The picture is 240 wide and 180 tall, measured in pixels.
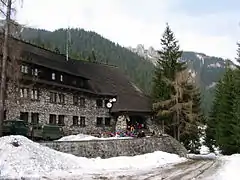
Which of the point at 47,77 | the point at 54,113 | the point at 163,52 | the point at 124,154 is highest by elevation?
the point at 163,52

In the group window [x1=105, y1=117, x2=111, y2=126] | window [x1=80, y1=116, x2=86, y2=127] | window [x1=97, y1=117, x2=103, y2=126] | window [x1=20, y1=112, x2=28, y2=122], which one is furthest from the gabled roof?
window [x1=20, y1=112, x2=28, y2=122]

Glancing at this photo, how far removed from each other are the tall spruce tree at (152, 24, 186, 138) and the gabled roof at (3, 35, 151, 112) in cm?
268

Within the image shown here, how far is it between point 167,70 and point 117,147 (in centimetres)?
2139

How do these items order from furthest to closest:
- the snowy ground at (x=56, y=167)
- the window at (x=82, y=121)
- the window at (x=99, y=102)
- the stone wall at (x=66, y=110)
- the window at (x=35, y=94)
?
the window at (x=99, y=102)
the window at (x=82, y=121)
the window at (x=35, y=94)
the stone wall at (x=66, y=110)
the snowy ground at (x=56, y=167)

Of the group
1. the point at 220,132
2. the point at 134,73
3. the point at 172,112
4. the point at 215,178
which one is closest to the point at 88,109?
the point at 172,112

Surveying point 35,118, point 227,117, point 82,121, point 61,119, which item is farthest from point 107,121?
point 227,117

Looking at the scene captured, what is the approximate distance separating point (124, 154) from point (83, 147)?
4698 millimetres

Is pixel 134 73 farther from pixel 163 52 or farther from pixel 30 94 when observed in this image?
pixel 30 94

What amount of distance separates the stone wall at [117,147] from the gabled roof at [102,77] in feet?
35.0

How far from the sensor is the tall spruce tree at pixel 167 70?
4544cm

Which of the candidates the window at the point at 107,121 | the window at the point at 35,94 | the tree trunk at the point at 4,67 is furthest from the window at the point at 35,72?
the tree trunk at the point at 4,67

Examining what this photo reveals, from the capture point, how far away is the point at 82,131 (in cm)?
4231

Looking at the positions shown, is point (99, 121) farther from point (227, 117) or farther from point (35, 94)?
point (227, 117)

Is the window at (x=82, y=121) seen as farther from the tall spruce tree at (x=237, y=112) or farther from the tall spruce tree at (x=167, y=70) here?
the tall spruce tree at (x=237, y=112)
